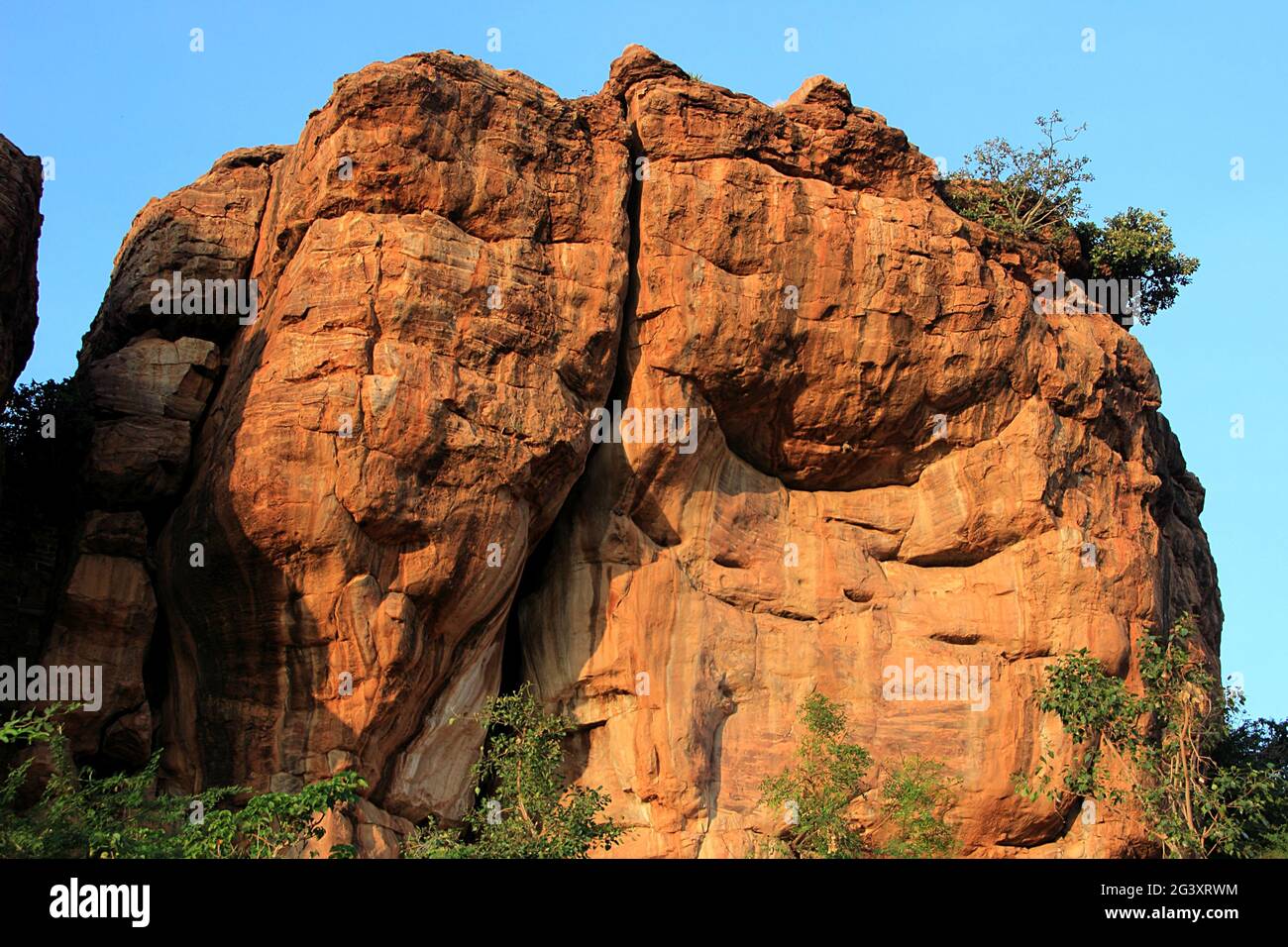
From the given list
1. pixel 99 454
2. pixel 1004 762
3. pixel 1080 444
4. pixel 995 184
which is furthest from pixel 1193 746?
pixel 99 454

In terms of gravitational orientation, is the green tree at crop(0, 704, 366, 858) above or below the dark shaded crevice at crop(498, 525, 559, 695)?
below

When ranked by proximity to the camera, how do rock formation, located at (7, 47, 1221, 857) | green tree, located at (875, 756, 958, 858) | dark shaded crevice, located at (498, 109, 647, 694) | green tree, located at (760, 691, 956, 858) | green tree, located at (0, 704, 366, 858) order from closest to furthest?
green tree, located at (0, 704, 366, 858) < rock formation, located at (7, 47, 1221, 857) < green tree, located at (875, 756, 958, 858) < green tree, located at (760, 691, 956, 858) < dark shaded crevice, located at (498, 109, 647, 694)

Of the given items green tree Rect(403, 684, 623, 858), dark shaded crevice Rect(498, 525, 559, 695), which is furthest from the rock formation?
green tree Rect(403, 684, 623, 858)

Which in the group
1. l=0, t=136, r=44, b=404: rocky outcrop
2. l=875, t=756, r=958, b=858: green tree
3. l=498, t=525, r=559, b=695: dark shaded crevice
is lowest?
l=875, t=756, r=958, b=858: green tree

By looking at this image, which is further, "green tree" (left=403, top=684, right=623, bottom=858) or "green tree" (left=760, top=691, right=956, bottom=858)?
"green tree" (left=760, top=691, right=956, bottom=858)

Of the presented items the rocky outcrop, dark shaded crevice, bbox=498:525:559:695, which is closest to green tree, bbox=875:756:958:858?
dark shaded crevice, bbox=498:525:559:695

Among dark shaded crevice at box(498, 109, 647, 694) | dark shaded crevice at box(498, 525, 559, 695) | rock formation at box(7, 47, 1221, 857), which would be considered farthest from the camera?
dark shaded crevice at box(498, 525, 559, 695)

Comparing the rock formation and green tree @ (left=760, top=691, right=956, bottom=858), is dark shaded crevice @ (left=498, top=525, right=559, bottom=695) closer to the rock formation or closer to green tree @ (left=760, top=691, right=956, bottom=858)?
the rock formation

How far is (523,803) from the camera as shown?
24.0 meters

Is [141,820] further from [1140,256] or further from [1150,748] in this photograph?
[1140,256]

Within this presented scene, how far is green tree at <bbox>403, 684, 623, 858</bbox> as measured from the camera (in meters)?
22.7

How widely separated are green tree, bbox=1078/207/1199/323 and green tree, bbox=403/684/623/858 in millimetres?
16198

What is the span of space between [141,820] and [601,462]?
9712 millimetres
